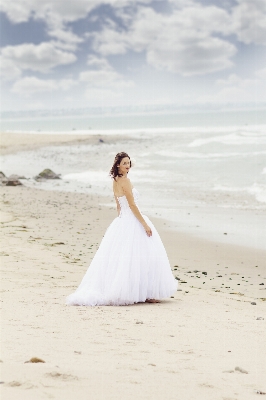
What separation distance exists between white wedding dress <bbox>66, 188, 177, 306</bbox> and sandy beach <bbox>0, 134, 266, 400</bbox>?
21cm

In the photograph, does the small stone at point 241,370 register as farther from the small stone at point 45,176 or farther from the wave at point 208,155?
the wave at point 208,155

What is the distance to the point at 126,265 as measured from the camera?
788 cm

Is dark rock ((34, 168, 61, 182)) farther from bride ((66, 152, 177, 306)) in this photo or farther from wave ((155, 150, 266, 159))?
bride ((66, 152, 177, 306))

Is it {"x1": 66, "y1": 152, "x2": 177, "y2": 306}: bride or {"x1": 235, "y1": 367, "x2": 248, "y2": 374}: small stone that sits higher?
{"x1": 66, "y1": 152, "x2": 177, "y2": 306}: bride

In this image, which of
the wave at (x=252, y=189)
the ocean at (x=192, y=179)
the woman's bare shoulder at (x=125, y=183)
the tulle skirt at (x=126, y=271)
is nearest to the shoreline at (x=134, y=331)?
the tulle skirt at (x=126, y=271)

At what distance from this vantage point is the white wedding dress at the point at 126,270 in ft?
25.7

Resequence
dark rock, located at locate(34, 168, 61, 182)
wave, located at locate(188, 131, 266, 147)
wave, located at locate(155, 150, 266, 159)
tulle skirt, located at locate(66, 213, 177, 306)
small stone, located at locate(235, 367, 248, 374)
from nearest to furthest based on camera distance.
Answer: small stone, located at locate(235, 367, 248, 374), tulle skirt, located at locate(66, 213, 177, 306), dark rock, located at locate(34, 168, 61, 182), wave, located at locate(155, 150, 266, 159), wave, located at locate(188, 131, 266, 147)

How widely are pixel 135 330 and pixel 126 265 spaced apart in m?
1.49

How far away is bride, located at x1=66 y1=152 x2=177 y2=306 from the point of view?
7832mm

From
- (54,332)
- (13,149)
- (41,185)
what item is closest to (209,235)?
(54,332)

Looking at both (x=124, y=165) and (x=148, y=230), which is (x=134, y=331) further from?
(x=124, y=165)

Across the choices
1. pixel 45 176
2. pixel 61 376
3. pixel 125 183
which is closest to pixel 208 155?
pixel 45 176

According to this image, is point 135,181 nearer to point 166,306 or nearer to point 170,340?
point 166,306

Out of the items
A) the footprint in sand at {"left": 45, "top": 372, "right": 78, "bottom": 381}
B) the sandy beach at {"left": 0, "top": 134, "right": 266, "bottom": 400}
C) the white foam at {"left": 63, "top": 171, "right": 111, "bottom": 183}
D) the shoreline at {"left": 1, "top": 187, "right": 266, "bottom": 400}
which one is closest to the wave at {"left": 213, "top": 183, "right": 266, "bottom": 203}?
the white foam at {"left": 63, "top": 171, "right": 111, "bottom": 183}
